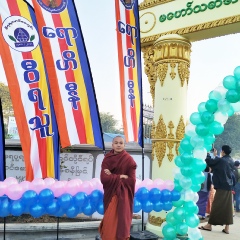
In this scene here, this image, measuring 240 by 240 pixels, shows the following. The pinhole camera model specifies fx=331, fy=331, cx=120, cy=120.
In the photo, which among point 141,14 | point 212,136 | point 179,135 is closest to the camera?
point 212,136

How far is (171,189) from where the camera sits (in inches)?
190

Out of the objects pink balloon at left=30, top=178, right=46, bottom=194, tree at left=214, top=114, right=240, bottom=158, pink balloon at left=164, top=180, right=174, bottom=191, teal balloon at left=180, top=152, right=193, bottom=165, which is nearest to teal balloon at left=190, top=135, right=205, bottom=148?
teal balloon at left=180, top=152, right=193, bottom=165

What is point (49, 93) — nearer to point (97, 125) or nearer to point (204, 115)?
point (97, 125)

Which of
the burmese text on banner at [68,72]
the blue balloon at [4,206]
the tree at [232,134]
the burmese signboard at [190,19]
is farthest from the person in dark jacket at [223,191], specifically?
the tree at [232,134]

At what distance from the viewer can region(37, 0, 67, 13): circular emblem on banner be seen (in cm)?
439

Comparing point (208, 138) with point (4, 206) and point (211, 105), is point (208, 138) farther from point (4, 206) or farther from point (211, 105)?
point (4, 206)

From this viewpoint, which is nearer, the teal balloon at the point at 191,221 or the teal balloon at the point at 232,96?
the teal balloon at the point at 232,96

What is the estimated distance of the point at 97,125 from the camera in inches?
187

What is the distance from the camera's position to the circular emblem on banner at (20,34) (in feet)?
13.7

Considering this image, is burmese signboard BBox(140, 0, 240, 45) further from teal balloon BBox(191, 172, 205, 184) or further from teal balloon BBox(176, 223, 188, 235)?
teal balloon BBox(176, 223, 188, 235)

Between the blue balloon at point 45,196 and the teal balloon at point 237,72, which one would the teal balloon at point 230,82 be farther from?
the blue balloon at point 45,196

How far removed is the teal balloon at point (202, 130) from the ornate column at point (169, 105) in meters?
1.17

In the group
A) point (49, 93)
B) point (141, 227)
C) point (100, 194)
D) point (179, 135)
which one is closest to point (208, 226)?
point (141, 227)

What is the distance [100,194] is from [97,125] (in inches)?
39.6
